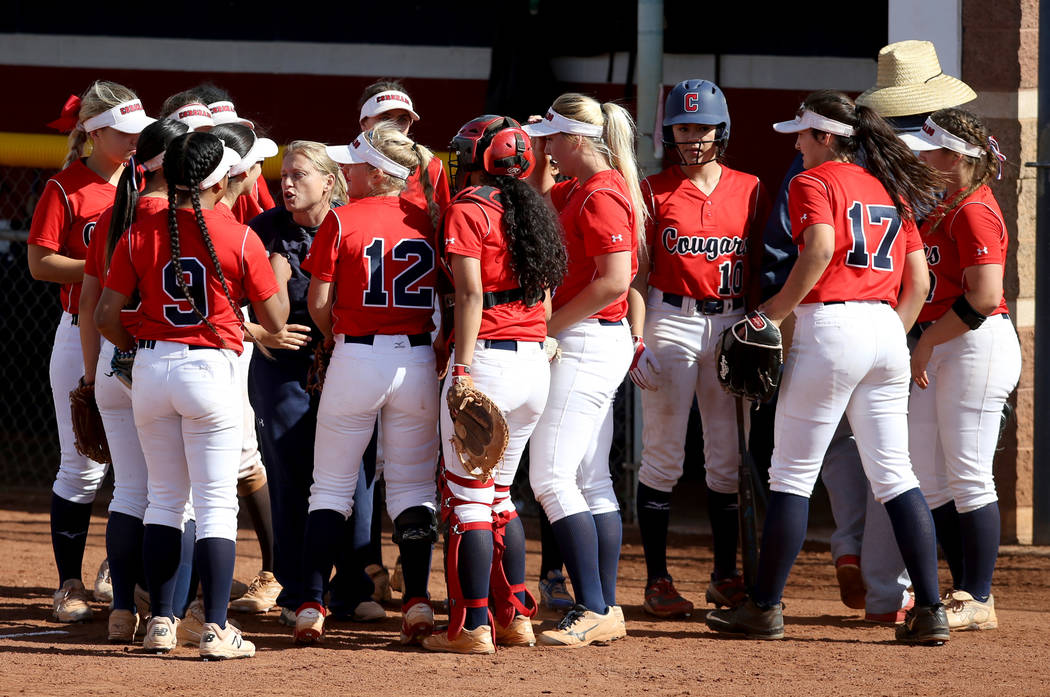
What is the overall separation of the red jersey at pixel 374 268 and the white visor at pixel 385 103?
1.21m

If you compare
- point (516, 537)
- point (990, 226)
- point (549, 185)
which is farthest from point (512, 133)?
point (990, 226)

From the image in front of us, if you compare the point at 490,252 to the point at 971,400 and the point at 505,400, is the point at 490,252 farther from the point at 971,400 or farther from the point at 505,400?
the point at 971,400

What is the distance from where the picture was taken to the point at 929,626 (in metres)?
4.51

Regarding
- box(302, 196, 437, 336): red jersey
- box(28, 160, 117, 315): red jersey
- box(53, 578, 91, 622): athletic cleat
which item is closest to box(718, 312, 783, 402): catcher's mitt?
box(302, 196, 437, 336): red jersey

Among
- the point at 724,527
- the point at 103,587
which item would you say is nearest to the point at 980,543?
the point at 724,527

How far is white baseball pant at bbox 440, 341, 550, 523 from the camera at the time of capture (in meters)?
4.28

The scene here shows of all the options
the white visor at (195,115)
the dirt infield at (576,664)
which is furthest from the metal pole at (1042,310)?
the white visor at (195,115)

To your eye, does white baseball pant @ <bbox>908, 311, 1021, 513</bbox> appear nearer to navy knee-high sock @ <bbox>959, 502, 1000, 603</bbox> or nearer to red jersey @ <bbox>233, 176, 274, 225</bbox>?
navy knee-high sock @ <bbox>959, 502, 1000, 603</bbox>

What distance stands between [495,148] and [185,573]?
1794mm

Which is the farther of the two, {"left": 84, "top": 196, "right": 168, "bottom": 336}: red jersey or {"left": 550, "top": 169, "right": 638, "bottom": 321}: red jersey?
{"left": 550, "top": 169, "right": 638, "bottom": 321}: red jersey

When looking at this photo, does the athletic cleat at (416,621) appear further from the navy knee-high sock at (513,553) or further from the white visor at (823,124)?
the white visor at (823,124)

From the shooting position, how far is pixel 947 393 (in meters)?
4.83

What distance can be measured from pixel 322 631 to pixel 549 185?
72.1 inches

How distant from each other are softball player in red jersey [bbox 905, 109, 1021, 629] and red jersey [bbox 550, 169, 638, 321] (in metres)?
1.12
